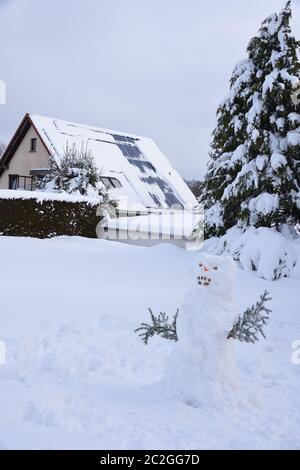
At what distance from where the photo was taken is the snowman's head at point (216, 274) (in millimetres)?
3982

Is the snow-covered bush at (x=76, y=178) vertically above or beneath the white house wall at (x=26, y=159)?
beneath

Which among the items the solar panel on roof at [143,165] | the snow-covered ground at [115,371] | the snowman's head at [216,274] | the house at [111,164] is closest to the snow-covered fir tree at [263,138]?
the snow-covered ground at [115,371]

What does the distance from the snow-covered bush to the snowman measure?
15.0 meters

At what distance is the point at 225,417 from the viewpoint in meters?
3.70

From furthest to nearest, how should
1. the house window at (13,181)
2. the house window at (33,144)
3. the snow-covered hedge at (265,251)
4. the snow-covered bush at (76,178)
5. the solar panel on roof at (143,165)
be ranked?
the house window at (13,181) → the solar panel on roof at (143,165) → the house window at (33,144) → the snow-covered bush at (76,178) → the snow-covered hedge at (265,251)

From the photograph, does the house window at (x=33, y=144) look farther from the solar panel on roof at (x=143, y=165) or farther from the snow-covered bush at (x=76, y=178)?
the snow-covered bush at (x=76, y=178)

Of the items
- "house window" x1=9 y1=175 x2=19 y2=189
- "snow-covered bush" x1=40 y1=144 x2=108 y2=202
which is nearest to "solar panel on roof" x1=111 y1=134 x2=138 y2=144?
"house window" x1=9 y1=175 x2=19 y2=189

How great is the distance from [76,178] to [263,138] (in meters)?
10.1

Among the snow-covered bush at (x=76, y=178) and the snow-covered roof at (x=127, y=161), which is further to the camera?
the snow-covered roof at (x=127, y=161)

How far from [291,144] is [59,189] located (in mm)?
11100

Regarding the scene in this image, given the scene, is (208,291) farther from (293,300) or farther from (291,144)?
(291,144)

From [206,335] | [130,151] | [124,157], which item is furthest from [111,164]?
[206,335]

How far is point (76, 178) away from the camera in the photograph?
19031mm

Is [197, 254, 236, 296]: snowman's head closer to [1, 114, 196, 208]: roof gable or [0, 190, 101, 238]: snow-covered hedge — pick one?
[0, 190, 101, 238]: snow-covered hedge
